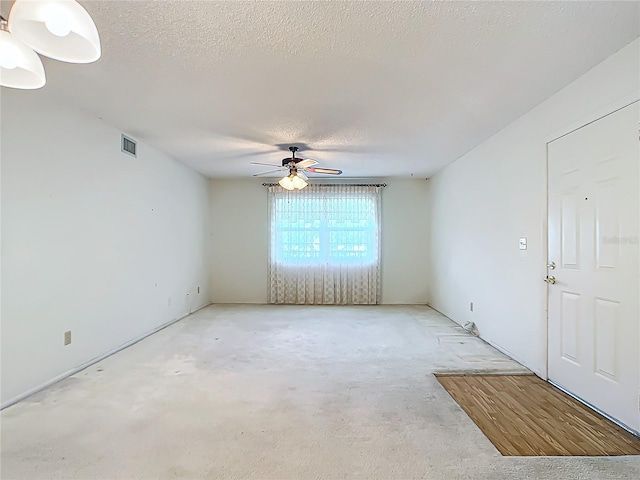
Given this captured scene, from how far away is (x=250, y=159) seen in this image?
5461mm

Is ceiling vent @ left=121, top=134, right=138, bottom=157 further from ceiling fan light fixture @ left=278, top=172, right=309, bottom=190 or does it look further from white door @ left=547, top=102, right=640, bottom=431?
white door @ left=547, top=102, right=640, bottom=431

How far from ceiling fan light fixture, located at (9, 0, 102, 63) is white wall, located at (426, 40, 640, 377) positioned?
293cm

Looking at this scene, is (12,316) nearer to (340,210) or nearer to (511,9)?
(511,9)

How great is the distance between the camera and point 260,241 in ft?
23.6

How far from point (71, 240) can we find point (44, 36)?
2.52 meters

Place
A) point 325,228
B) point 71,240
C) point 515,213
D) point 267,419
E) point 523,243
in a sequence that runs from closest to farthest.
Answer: point 267,419, point 71,240, point 523,243, point 515,213, point 325,228

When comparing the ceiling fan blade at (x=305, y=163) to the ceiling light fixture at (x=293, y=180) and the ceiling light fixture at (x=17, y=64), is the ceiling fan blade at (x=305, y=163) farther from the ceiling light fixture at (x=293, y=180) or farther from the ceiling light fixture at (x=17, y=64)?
the ceiling light fixture at (x=17, y=64)

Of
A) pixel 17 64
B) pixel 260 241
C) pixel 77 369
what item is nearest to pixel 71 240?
pixel 77 369

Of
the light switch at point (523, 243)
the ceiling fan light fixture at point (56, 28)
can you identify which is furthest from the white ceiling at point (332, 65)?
the light switch at point (523, 243)

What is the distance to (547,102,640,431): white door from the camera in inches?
92.0

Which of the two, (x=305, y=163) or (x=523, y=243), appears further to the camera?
(x=305, y=163)

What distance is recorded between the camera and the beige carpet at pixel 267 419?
6.27ft

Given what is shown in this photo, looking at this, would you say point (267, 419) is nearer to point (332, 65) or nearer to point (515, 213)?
point (332, 65)

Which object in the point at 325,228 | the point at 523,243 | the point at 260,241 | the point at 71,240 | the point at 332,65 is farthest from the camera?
the point at 260,241
